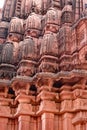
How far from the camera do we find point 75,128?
1466 centimetres

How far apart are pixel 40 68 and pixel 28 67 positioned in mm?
691

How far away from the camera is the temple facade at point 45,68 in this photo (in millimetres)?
14969

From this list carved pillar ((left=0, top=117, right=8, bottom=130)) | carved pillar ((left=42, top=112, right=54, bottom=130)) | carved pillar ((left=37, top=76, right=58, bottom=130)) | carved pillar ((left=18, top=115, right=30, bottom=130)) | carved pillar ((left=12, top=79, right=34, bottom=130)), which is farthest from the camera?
carved pillar ((left=0, top=117, right=8, bottom=130))

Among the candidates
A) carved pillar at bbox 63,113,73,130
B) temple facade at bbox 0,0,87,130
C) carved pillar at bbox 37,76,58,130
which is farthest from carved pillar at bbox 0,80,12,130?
carved pillar at bbox 63,113,73,130

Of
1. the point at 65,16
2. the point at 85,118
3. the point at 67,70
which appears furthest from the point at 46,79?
the point at 65,16

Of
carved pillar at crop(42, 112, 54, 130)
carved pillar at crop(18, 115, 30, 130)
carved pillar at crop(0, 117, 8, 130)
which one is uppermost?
carved pillar at crop(42, 112, 54, 130)

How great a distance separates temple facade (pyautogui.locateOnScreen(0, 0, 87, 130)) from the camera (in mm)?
14969

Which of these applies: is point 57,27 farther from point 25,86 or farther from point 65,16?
point 25,86

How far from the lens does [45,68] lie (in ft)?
52.2

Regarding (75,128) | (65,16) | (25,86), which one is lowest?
(75,128)

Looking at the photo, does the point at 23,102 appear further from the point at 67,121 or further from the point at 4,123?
the point at 67,121

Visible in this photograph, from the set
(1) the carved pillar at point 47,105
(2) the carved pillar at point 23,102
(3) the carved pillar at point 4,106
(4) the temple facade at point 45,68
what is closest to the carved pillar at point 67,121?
(4) the temple facade at point 45,68

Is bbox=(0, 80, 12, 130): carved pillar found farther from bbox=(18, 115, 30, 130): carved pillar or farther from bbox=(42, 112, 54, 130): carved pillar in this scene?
bbox=(42, 112, 54, 130): carved pillar

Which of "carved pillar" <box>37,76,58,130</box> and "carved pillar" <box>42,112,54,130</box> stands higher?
"carved pillar" <box>37,76,58,130</box>
